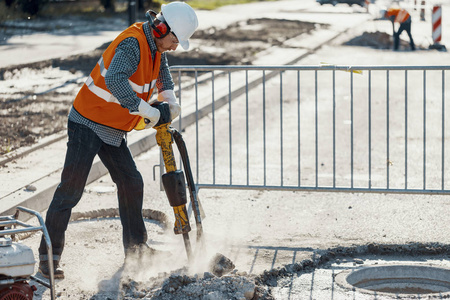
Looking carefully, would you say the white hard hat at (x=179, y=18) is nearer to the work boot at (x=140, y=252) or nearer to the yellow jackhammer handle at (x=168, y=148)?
the yellow jackhammer handle at (x=168, y=148)

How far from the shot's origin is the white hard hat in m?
4.92

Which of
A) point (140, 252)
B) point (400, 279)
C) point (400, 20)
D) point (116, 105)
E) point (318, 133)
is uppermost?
point (116, 105)

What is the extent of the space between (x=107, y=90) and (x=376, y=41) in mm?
17526

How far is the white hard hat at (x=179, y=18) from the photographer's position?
4.92 m

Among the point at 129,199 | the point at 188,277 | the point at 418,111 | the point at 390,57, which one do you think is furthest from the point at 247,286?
the point at 390,57

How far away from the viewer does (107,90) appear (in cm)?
506

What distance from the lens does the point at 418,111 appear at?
11.6 m

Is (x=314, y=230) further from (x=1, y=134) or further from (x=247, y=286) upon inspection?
(x=1, y=134)

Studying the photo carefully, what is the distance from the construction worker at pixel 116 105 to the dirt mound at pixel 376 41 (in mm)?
16491

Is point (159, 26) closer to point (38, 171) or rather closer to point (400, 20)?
point (38, 171)

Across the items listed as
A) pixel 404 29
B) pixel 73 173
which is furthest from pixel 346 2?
pixel 73 173

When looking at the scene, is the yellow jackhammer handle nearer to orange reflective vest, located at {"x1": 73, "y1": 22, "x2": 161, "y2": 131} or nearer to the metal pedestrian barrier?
orange reflective vest, located at {"x1": 73, "y1": 22, "x2": 161, "y2": 131}

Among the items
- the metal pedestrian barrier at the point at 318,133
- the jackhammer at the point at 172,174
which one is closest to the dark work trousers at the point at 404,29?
the metal pedestrian barrier at the point at 318,133

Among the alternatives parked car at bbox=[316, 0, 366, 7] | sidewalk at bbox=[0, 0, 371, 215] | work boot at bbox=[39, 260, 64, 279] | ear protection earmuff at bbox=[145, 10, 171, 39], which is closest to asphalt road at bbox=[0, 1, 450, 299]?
work boot at bbox=[39, 260, 64, 279]
